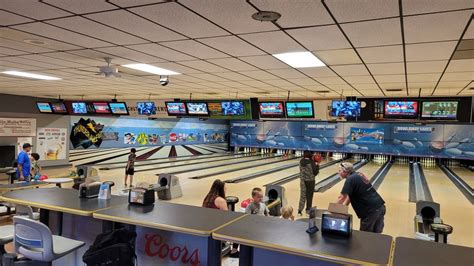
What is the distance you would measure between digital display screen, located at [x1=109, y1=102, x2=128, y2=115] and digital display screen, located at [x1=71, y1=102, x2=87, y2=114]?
2.94 ft

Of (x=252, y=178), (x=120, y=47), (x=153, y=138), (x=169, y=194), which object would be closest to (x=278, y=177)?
(x=252, y=178)

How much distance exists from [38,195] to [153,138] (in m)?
12.7

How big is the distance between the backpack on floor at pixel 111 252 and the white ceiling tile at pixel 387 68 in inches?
128

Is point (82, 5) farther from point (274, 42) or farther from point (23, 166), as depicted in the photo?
point (23, 166)

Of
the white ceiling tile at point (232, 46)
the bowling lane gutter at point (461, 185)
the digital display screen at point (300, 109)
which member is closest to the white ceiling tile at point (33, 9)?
the white ceiling tile at point (232, 46)

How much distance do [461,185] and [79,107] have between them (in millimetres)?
11180

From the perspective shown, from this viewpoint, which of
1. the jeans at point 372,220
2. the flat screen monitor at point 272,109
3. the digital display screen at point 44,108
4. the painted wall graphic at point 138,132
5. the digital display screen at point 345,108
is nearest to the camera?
the jeans at point 372,220

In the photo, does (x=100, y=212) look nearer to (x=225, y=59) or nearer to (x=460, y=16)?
(x=225, y=59)

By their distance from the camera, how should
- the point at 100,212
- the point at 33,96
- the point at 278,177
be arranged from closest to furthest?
the point at 100,212 → the point at 33,96 → the point at 278,177

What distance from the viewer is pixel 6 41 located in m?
3.38

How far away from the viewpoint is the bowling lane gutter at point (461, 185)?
8.56 metres

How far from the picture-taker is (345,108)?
6668 mm

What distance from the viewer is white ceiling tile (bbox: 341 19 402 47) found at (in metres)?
2.48

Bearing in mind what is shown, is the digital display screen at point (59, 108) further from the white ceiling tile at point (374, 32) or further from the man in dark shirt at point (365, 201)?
the white ceiling tile at point (374, 32)
